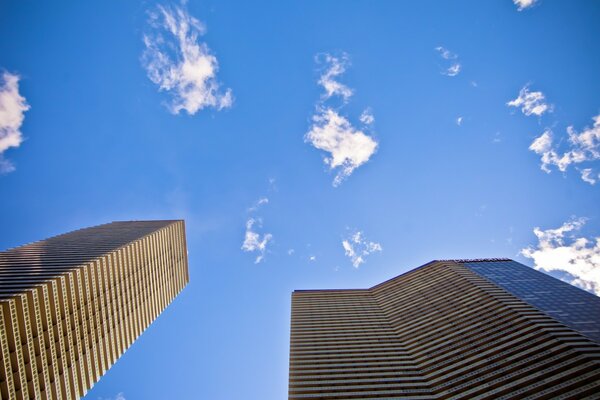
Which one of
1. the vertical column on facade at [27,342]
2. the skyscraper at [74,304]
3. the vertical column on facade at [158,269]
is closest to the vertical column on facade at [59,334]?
the skyscraper at [74,304]

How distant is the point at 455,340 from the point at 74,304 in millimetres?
92202

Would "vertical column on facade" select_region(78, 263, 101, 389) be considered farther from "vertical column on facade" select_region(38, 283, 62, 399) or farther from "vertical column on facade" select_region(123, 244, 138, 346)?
"vertical column on facade" select_region(123, 244, 138, 346)

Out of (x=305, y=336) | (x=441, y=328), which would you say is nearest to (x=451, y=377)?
(x=441, y=328)

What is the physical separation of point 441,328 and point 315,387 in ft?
128

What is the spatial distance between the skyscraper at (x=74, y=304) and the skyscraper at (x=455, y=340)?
163 feet

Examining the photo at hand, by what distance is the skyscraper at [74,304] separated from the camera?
69.5 meters

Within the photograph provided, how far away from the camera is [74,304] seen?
86.1 metres

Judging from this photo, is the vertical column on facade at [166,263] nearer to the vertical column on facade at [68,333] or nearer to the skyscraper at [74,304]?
the skyscraper at [74,304]

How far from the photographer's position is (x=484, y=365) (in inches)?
3391

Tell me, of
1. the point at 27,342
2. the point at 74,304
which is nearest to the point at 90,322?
the point at 74,304

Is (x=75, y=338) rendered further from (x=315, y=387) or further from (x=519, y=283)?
(x=519, y=283)

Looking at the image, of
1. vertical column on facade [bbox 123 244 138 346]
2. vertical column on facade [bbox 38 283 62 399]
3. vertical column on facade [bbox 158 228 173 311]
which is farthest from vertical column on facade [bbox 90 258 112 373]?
vertical column on facade [bbox 158 228 173 311]

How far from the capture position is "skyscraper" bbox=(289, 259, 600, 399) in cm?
7838

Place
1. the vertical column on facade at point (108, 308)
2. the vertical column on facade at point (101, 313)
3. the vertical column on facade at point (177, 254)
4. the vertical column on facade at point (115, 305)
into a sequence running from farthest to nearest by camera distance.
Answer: the vertical column on facade at point (177, 254) → the vertical column on facade at point (115, 305) → the vertical column on facade at point (108, 308) → the vertical column on facade at point (101, 313)
